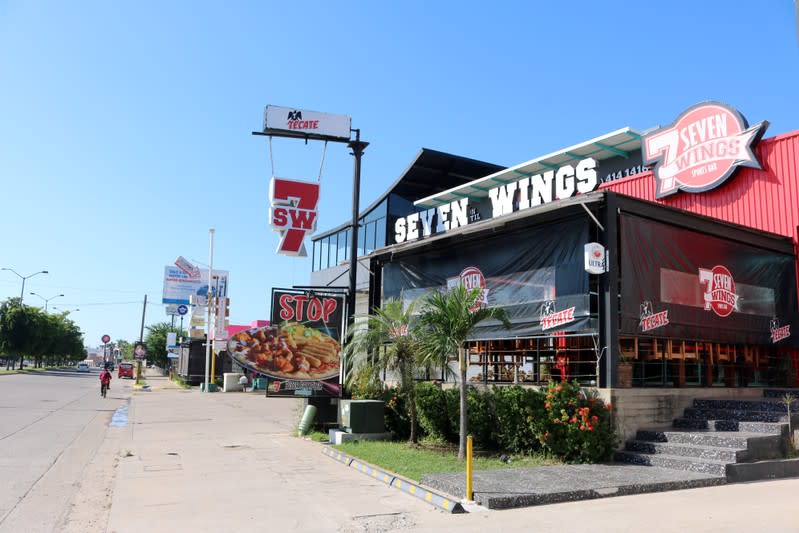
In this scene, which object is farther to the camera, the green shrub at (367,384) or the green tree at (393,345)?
the green shrub at (367,384)

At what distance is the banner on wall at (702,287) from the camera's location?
13.4 meters

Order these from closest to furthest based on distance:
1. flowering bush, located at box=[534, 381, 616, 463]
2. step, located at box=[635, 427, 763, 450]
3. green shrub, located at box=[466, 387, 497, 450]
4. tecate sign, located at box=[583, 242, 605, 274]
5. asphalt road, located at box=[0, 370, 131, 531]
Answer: asphalt road, located at box=[0, 370, 131, 531] → step, located at box=[635, 427, 763, 450] → flowering bush, located at box=[534, 381, 616, 463] → tecate sign, located at box=[583, 242, 605, 274] → green shrub, located at box=[466, 387, 497, 450]

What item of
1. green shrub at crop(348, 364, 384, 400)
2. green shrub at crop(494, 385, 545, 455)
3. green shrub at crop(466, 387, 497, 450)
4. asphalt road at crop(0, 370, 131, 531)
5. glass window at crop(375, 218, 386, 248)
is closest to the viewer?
asphalt road at crop(0, 370, 131, 531)

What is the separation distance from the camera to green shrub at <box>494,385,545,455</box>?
12367 mm

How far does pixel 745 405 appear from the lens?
13297mm

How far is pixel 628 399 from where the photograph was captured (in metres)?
12.5

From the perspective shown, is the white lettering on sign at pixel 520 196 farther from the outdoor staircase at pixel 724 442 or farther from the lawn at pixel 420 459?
the outdoor staircase at pixel 724 442

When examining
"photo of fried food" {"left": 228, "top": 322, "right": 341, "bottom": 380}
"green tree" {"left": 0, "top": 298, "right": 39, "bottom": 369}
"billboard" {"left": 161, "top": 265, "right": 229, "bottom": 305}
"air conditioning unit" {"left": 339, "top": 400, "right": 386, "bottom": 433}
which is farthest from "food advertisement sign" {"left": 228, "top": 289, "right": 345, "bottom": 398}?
"green tree" {"left": 0, "top": 298, "right": 39, "bottom": 369}

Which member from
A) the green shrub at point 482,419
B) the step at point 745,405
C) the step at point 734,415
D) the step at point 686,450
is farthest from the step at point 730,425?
the green shrub at point 482,419

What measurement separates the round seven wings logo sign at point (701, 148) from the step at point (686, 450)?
1007cm

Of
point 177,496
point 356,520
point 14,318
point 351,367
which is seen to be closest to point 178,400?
point 351,367

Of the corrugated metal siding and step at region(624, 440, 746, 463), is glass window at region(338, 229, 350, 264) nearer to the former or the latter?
the corrugated metal siding

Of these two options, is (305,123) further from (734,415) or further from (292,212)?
(734,415)

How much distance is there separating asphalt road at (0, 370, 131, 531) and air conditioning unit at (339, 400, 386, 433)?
5.79 m
